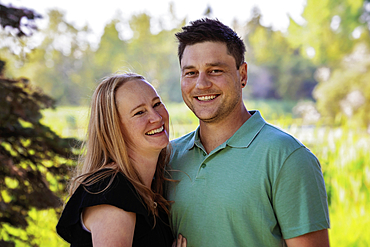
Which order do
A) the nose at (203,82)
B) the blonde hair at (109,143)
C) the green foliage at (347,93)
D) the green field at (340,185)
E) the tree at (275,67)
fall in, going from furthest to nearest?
the tree at (275,67) < the green foliage at (347,93) < the green field at (340,185) < the nose at (203,82) < the blonde hair at (109,143)

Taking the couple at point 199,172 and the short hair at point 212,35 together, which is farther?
the short hair at point 212,35

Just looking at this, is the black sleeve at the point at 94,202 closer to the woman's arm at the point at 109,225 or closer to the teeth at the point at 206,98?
the woman's arm at the point at 109,225

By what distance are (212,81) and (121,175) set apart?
74cm

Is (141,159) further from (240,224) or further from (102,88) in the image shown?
(240,224)

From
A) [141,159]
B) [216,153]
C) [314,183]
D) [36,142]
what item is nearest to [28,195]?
[36,142]

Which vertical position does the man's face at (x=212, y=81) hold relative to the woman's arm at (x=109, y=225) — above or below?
above

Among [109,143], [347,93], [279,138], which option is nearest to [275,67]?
[347,93]

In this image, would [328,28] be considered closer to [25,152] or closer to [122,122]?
[25,152]

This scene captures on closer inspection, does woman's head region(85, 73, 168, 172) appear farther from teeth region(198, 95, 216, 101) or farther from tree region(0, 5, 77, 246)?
tree region(0, 5, 77, 246)

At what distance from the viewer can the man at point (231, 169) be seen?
1.64 m

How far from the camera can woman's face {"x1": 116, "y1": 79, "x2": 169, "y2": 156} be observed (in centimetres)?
189

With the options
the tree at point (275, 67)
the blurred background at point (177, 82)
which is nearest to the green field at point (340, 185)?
the blurred background at point (177, 82)

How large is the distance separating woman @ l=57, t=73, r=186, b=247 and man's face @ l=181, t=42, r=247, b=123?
23 centimetres

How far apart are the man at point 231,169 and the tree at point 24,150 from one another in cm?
156
